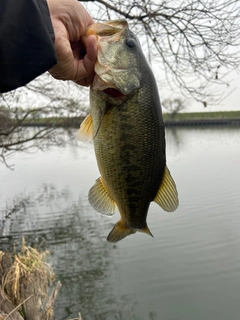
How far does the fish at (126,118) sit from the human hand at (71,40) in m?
0.06

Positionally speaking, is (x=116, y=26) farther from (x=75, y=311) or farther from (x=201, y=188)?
(x=201, y=188)

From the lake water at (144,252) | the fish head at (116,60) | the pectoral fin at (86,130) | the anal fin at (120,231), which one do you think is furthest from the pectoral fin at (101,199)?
the lake water at (144,252)

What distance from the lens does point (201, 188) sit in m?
16.8

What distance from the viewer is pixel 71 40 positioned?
210cm

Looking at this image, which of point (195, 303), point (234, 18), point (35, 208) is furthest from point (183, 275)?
point (35, 208)

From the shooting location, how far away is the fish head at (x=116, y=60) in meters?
2.03

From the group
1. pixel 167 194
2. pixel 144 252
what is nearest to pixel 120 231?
pixel 167 194

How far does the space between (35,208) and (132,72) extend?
15.2 meters

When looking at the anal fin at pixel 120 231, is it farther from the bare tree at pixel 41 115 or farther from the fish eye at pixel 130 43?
the bare tree at pixel 41 115

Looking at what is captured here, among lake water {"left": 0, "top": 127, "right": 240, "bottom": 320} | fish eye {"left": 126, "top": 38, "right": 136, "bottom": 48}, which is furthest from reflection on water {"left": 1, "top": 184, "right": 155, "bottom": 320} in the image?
fish eye {"left": 126, "top": 38, "right": 136, "bottom": 48}

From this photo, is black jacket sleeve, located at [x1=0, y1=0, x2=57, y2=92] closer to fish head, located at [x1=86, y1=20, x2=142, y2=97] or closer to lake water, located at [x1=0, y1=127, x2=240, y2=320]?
fish head, located at [x1=86, y1=20, x2=142, y2=97]

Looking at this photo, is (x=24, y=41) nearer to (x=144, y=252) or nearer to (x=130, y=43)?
(x=130, y=43)

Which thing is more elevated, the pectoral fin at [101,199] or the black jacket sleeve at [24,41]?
the black jacket sleeve at [24,41]

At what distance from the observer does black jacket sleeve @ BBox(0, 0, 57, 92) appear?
169 centimetres
